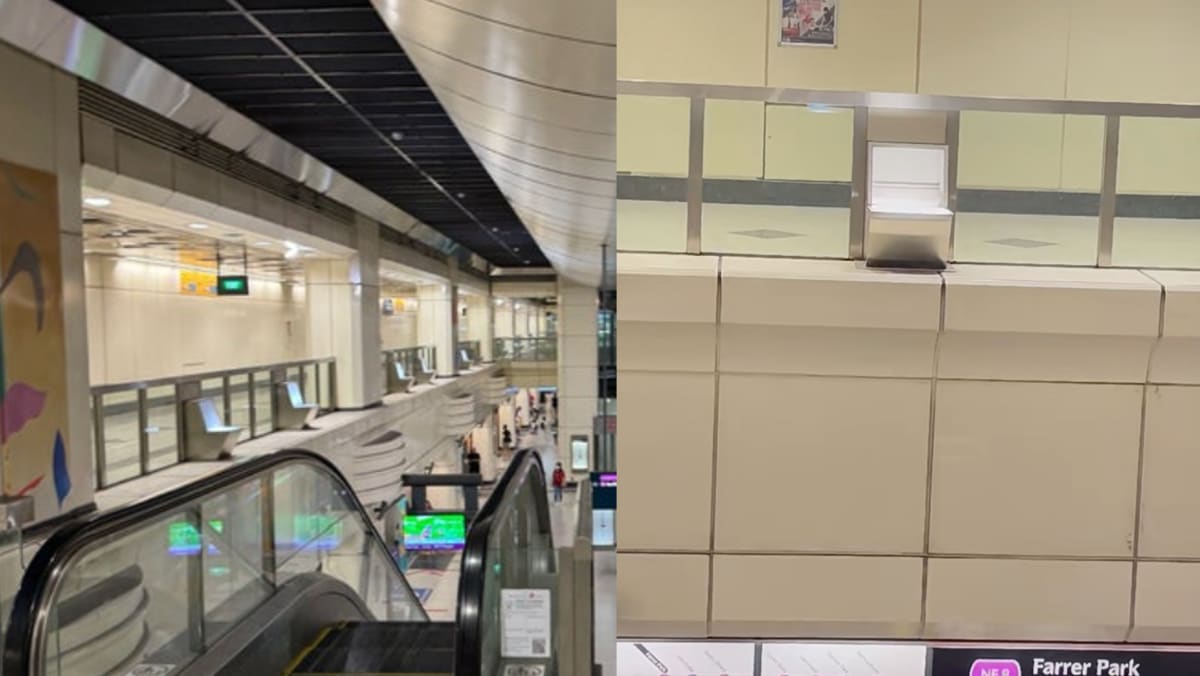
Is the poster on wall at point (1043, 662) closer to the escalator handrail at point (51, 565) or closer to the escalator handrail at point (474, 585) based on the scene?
the escalator handrail at point (474, 585)

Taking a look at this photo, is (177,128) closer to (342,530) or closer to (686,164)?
(342,530)

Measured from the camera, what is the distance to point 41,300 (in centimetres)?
562

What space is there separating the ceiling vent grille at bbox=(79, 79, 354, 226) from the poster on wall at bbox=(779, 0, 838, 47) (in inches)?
230

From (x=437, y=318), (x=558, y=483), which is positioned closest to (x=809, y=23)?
(x=558, y=483)

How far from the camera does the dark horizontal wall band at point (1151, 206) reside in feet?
13.0

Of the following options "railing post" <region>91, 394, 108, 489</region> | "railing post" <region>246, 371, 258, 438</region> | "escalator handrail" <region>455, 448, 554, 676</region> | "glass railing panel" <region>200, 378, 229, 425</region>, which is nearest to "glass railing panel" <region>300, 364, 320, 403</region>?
"railing post" <region>246, 371, 258, 438</region>

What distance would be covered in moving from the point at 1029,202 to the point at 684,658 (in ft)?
10.2

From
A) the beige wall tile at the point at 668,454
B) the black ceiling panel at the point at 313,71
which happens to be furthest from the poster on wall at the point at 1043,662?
the black ceiling panel at the point at 313,71

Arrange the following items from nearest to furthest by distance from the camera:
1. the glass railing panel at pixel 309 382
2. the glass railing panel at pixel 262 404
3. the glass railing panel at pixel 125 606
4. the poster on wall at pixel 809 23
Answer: the glass railing panel at pixel 125 606 → the poster on wall at pixel 809 23 → the glass railing panel at pixel 262 404 → the glass railing panel at pixel 309 382

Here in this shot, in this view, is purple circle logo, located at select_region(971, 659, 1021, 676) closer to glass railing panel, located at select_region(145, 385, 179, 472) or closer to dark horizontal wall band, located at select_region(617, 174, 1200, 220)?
dark horizontal wall band, located at select_region(617, 174, 1200, 220)

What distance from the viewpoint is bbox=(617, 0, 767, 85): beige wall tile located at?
3.71m

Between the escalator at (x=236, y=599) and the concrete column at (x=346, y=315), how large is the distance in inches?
366

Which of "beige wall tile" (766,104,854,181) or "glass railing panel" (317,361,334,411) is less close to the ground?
"beige wall tile" (766,104,854,181)

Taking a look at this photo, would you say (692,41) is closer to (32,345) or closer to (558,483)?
(32,345)
